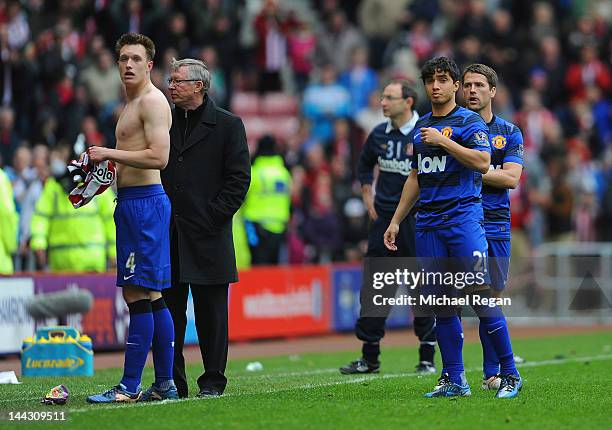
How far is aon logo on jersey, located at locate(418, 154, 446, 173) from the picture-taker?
9.91 m

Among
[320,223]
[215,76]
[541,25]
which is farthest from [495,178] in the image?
[541,25]

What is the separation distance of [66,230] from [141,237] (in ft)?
22.8

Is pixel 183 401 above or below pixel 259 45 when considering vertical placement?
below

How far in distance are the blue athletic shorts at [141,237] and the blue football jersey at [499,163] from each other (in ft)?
9.32

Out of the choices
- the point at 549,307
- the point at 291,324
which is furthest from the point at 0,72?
the point at 549,307

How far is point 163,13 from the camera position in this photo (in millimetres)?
21297

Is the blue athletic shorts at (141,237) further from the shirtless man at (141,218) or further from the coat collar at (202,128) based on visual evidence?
the coat collar at (202,128)

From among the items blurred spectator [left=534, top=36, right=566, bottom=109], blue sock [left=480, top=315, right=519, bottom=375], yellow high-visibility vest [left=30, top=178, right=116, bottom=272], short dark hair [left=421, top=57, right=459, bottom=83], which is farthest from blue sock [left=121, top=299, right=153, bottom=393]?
blurred spectator [left=534, top=36, right=566, bottom=109]

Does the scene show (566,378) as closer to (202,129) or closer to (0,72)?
(202,129)

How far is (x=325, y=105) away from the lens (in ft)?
77.5

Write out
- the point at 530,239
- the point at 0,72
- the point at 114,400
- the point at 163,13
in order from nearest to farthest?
the point at 114,400, the point at 0,72, the point at 163,13, the point at 530,239

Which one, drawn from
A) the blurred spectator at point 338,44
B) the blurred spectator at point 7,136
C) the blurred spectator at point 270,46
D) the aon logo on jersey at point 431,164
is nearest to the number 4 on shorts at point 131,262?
the aon logo on jersey at point 431,164

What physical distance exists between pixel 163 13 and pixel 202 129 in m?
11.5

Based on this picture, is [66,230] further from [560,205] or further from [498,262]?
[560,205]
